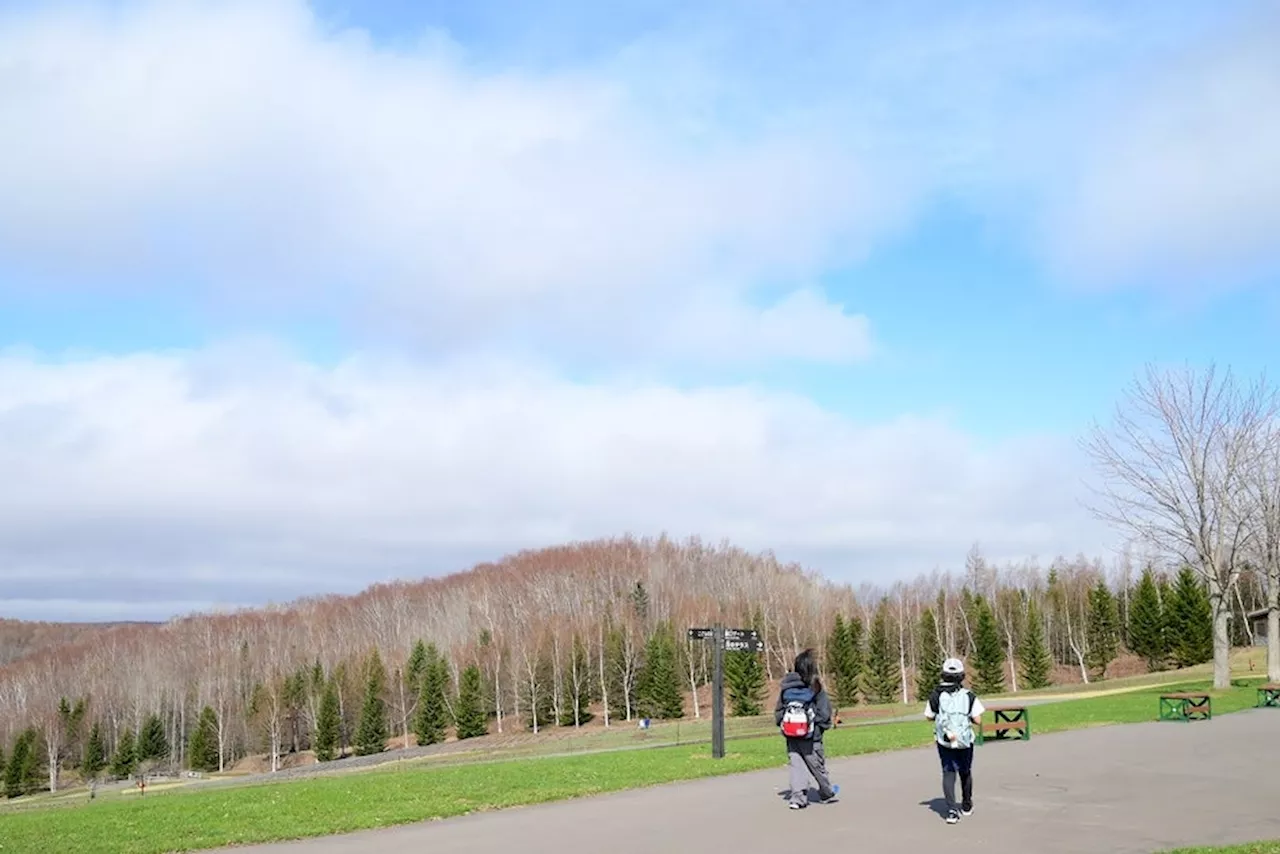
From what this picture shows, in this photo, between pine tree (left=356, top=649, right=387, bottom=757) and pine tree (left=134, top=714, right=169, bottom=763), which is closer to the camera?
pine tree (left=356, top=649, right=387, bottom=757)

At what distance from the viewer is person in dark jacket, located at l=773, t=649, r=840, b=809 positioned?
1288 cm

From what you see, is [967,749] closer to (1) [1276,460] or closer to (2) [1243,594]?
(1) [1276,460]

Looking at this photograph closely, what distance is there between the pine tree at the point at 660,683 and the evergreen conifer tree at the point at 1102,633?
34.1 meters

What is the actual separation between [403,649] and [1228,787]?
353ft

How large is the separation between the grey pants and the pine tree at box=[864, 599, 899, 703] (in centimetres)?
6889

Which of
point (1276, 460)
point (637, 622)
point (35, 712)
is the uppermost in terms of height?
point (1276, 460)

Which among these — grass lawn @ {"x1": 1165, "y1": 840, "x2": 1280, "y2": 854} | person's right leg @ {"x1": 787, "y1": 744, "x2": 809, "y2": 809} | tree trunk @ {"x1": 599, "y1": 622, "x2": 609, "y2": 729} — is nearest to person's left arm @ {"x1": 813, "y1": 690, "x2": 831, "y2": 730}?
person's right leg @ {"x1": 787, "y1": 744, "x2": 809, "y2": 809}

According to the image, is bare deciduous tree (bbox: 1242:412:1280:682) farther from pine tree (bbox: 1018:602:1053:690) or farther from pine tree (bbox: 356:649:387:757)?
pine tree (bbox: 356:649:387:757)

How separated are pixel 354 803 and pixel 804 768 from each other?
253 inches

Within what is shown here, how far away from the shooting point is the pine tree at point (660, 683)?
249 feet

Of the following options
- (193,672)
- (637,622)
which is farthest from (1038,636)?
(193,672)

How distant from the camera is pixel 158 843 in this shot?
38.3 feet

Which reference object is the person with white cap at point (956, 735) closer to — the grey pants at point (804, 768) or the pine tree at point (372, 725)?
the grey pants at point (804, 768)

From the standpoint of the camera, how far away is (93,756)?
4018 inches
